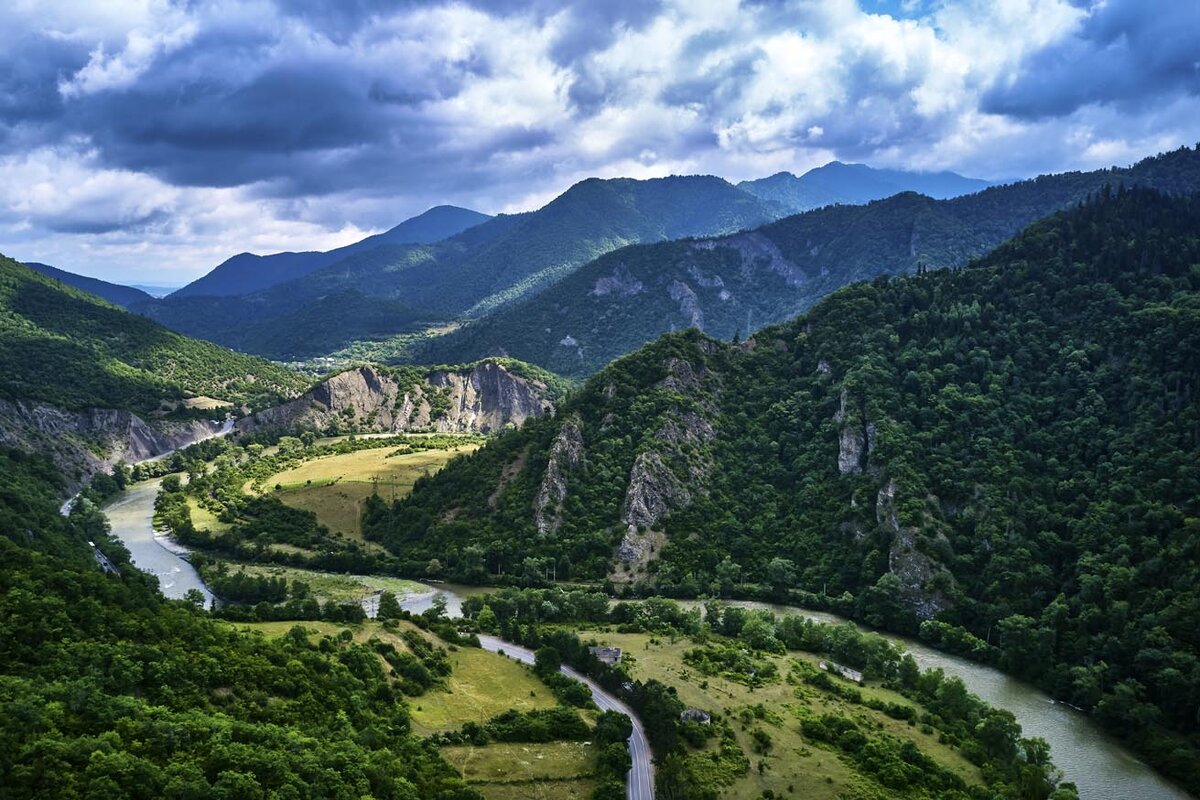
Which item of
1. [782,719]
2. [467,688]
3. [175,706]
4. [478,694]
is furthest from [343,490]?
[782,719]

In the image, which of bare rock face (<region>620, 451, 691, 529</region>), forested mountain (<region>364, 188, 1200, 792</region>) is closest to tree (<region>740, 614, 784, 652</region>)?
forested mountain (<region>364, 188, 1200, 792</region>)

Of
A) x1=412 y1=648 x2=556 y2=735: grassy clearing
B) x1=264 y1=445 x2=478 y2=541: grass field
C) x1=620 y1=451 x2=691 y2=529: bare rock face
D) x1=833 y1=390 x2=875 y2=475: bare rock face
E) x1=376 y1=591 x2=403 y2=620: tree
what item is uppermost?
x1=833 y1=390 x2=875 y2=475: bare rock face

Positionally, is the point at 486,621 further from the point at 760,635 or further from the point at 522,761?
the point at 522,761

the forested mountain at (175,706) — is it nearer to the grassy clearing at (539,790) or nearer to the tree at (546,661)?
the grassy clearing at (539,790)

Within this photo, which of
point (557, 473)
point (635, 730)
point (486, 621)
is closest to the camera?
point (635, 730)

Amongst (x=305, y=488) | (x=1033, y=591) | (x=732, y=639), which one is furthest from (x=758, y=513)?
(x=305, y=488)

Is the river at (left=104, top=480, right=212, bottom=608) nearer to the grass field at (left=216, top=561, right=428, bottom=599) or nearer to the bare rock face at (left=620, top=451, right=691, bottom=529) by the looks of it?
the grass field at (left=216, top=561, right=428, bottom=599)

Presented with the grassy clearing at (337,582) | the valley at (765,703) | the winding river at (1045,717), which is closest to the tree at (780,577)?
the winding river at (1045,717)
